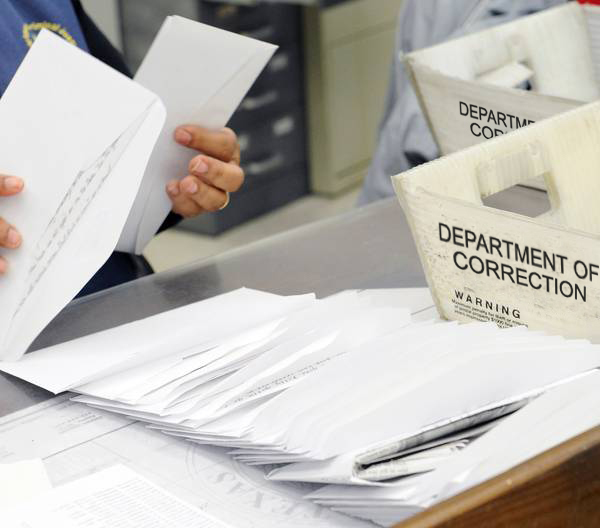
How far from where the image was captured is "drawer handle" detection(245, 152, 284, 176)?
3.68 metres

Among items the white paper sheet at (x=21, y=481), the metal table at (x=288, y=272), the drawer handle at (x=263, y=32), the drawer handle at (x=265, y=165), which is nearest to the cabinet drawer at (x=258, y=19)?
the drawer handle at (x=263, y=32)

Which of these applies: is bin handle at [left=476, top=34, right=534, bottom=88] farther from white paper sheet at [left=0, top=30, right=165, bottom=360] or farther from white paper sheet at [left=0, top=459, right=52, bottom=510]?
white paper sheet at [left=0, top=459, right=52, bottom=510]

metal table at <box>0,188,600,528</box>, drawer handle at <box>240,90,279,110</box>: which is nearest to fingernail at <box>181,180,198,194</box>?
metal table at <box>0,188,600,528</box>

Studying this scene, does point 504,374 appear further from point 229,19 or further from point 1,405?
point 229,19

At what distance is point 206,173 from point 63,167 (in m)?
0.33

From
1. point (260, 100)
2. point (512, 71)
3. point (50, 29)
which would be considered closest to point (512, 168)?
point (512, 71)

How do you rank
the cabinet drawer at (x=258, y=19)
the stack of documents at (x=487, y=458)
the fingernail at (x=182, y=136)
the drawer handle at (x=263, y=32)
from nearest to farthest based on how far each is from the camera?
the stack of documents at (x=487, y=458) → the fingernail at (x=182, y=136) → the cabinet drawer at (x=258, y=19) → the drawer handle at (x=263, y=32)

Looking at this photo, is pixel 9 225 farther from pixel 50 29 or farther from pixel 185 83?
pixel 50 29

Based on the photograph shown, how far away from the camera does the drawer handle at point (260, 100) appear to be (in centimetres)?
360

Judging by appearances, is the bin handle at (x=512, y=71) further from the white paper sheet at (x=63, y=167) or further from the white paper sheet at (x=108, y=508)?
the white paper sheet at (x=108, y=508)

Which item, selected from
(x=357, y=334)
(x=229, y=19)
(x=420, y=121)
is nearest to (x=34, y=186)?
(x=357, y=334)

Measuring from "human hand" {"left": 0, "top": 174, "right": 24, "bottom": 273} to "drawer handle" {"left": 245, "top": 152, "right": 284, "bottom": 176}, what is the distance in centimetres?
273

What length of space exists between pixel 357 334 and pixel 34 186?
0.34 metres

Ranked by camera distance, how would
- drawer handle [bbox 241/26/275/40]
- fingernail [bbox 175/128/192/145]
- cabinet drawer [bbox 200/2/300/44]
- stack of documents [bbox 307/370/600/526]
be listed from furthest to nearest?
drawer handle [bbox 241/26/275/40] → cabinet drawer [bbox 200/2/300/44] → fingernail [bbox 175/128/192/145] → stack of documents [bbox 307/370/600/526]
